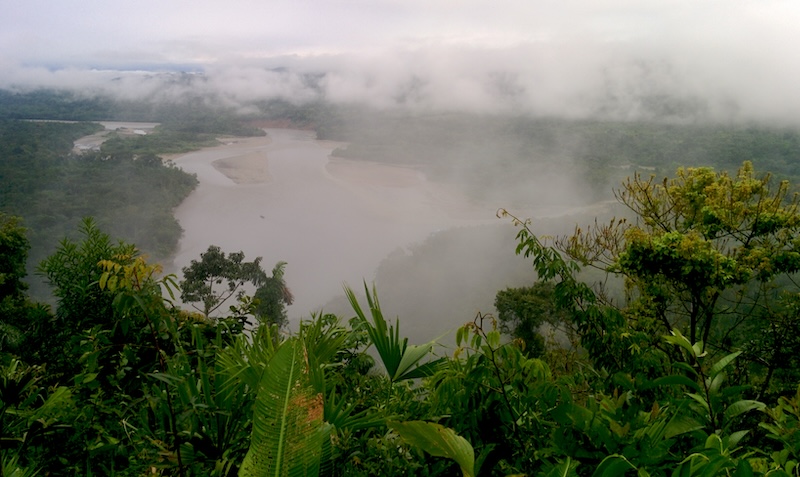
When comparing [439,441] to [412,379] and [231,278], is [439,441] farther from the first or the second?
[231,278]

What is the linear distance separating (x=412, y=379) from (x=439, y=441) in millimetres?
737

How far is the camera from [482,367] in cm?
125

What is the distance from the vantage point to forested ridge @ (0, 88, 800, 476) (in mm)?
943

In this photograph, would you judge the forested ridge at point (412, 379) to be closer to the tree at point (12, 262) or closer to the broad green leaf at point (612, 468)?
the broad green leaf at point (612, 468)

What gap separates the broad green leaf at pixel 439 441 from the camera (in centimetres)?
81

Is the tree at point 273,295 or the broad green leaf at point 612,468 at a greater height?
the broad green leaf at point 612,468

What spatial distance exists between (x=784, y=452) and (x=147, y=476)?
130 cm

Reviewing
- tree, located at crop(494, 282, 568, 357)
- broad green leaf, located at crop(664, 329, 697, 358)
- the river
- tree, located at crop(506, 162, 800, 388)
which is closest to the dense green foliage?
the river

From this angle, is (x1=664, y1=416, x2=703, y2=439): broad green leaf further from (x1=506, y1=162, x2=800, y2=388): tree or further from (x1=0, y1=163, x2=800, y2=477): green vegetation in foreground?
(x1=506, y1=162, x2=800, y2=388): tree

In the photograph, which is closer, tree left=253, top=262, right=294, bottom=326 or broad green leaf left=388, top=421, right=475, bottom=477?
broad green leaf left=388, top=421, right=475, bottom=477

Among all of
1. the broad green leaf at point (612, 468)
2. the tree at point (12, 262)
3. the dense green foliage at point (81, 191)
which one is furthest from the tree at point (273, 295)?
the broad green leaf at point (612, 468)

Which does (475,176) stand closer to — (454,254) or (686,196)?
(454,254)

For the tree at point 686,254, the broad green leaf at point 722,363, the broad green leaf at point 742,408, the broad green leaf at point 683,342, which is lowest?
the tree at point 686,254

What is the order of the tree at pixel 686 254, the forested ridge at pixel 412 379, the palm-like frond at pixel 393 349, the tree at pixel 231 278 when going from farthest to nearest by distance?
the tree at pixel 231 278, the tree at pixel 686 254, the palm-like frond at pixel 393 349, the forested ridge at pixel 412 379
